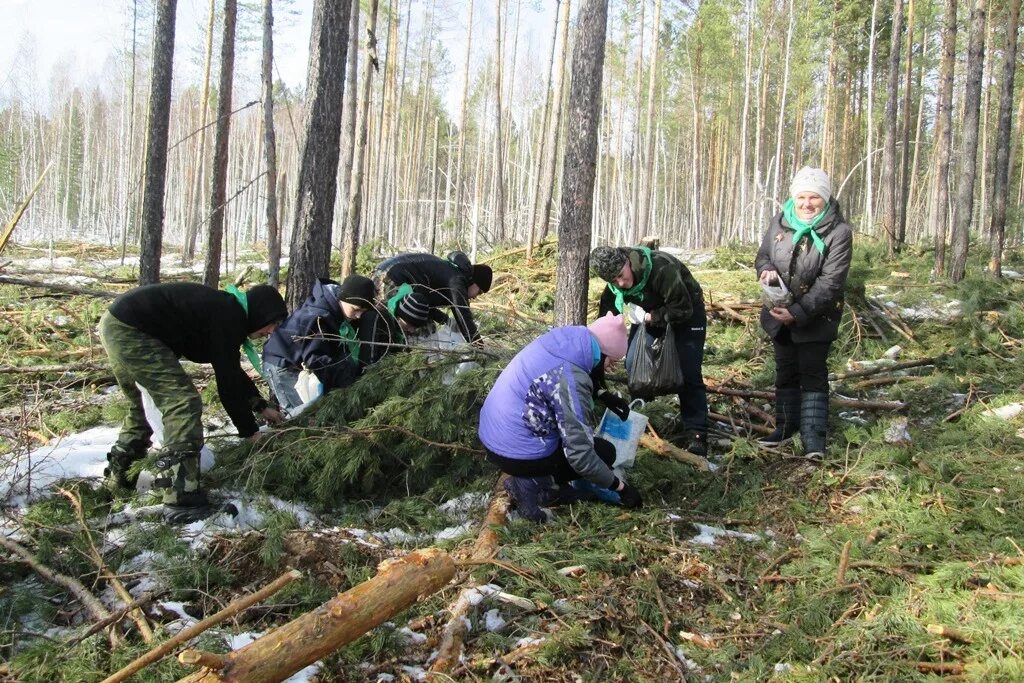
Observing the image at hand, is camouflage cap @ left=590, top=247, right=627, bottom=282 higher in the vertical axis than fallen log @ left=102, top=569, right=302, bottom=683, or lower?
higher

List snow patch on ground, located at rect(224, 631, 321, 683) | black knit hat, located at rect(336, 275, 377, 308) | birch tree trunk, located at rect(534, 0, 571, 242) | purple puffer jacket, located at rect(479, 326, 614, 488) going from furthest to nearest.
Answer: birch tree trunk, located at rect(534, 0, 571, 242) → black knit hat, located at rect(336, 275, 377, 308) → purple puffer jacket, located at rect(479, 326, 614, 488) → snow patch on ground, located at rect(224, 631, 321, 683)

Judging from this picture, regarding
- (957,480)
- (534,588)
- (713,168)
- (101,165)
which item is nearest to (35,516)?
(534,588)

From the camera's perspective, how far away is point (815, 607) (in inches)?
112

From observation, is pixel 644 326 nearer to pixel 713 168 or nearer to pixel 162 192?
pixel 162 192

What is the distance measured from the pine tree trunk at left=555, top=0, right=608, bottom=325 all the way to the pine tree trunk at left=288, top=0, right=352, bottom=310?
195 cm

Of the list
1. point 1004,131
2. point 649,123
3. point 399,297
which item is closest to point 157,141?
point 399,297

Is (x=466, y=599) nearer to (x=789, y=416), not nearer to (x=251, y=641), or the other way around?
(x=251, y=641)

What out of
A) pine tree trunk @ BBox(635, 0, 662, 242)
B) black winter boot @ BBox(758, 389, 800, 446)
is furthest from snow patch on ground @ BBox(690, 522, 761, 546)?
pine tree trunk @ BBox(635, 0, 662, 242)

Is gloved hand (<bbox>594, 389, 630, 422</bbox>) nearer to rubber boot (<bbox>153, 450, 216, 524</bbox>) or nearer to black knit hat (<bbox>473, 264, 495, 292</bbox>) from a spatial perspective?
black knit hat (<bbox>473, 264, 495, 292</bbox>)

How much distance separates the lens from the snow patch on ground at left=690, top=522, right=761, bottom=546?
3557 millimetres

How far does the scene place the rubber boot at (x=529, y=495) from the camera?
366 cm

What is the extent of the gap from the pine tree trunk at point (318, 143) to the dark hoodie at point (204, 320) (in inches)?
62.9

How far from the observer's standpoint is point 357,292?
4.61 metres

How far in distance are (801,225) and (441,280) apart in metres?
Result: 2.70
